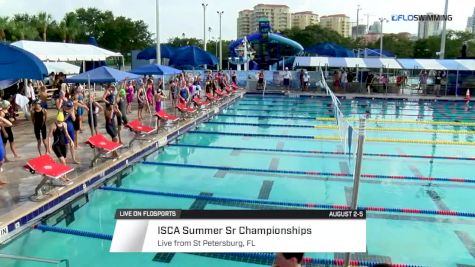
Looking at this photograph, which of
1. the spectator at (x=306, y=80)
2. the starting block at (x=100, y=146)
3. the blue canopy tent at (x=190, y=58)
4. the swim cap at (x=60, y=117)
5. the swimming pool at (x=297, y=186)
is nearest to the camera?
the swimming pool at (x=297, y=186)

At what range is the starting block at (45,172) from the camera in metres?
6.03

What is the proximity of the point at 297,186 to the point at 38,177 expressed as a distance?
15.0 feet

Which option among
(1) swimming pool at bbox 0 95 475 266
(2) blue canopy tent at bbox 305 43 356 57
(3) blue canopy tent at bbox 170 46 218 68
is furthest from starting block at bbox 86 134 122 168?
(2) blue canopy tent at bbox 305 43 356 57

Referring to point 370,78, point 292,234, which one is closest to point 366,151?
point 292,234

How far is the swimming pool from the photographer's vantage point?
5.36 meters

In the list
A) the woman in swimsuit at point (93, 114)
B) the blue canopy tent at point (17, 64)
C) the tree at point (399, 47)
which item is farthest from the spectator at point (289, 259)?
the tree at point (399, 47)

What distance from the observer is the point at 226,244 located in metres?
1.89

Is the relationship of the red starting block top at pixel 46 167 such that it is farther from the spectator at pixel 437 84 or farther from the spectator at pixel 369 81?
the spectator at pixel 437 84

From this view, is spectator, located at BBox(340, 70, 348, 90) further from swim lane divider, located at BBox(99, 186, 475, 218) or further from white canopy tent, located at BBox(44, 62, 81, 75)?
swim lane divider, located at BBox(99, 186, 475, 218)

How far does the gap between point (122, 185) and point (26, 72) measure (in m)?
2.54

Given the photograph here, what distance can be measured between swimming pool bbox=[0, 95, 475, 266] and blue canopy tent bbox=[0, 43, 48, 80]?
2.17m

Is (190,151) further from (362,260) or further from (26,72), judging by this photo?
(362,260)

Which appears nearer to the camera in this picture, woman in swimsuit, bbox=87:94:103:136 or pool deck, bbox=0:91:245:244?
pool deck, bbox=0:91:245:244

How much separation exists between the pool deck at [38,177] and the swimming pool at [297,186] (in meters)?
0.19
